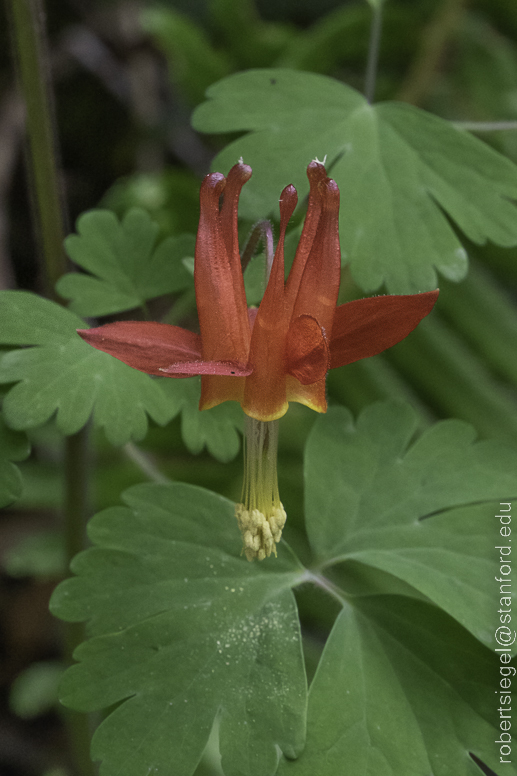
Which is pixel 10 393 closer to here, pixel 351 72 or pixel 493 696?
pixel 493 696

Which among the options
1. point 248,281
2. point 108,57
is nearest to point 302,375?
point 248,281

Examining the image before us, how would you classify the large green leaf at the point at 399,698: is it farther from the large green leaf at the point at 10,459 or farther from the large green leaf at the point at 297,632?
the large green leaf at the point at 10,459

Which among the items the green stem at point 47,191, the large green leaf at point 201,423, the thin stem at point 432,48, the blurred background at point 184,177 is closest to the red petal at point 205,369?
the large green leaf at point 201,423

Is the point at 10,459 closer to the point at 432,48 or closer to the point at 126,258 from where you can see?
the point at 126,258

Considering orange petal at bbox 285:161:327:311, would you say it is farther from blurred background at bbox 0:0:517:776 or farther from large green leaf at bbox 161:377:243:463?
blurred background at bbox 0:0:517:776

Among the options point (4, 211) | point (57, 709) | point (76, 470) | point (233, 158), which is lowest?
point (57, 709)

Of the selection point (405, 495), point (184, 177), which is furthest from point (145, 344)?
point (184, 177)
